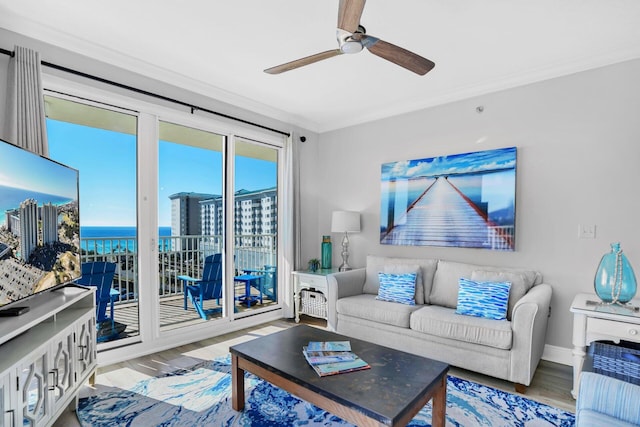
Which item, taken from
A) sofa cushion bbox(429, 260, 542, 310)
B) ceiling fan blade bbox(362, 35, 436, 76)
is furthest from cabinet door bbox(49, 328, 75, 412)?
sofa cushion bbox(429, 260, 542, 310)

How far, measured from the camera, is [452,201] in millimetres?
3547

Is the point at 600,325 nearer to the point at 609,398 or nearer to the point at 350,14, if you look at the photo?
the point at 609,398

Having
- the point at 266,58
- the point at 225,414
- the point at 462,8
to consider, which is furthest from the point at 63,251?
the point at 462,8

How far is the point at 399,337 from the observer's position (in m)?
3.09

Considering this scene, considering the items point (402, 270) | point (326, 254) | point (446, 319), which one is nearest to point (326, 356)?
point (446, 319)

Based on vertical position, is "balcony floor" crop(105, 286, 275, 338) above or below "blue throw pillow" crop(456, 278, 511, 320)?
below

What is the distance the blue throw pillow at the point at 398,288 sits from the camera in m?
3.31

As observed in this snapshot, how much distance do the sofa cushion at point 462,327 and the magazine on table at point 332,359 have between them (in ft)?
3.20

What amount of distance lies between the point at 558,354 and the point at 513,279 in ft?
2.63

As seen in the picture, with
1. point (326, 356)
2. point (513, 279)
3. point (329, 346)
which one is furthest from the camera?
point (513, 279)

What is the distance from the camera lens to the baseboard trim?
293 centimetres

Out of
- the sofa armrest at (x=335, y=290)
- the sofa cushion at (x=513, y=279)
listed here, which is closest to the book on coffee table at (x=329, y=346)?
the sofa armrest at (x=335, y=290)

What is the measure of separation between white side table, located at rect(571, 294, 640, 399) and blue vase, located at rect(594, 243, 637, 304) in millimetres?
83

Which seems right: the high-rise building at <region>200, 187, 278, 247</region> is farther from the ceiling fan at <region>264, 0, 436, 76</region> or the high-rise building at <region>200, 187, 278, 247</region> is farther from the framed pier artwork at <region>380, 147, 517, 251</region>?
the ceiling fan at <region>264, 0, 436, 76</region>
